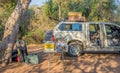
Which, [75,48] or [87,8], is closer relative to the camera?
[75,48]

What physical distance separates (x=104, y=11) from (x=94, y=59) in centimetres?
1807

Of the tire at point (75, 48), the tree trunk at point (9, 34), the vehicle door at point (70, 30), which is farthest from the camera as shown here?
the tire at point (75, 48)

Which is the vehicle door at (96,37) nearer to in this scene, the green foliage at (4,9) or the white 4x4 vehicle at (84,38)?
the white 4x4 vehicle at (84,38)

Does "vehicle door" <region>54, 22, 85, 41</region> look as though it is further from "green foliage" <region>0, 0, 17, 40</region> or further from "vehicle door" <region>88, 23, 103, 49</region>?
"green foliage" <region>0, 0, 17, 40</region>

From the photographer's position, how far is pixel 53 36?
48.3 feet

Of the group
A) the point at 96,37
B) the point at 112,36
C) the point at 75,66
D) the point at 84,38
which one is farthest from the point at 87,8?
the point at 75,66

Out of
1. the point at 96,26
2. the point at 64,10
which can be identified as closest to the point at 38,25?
the point at 64,10

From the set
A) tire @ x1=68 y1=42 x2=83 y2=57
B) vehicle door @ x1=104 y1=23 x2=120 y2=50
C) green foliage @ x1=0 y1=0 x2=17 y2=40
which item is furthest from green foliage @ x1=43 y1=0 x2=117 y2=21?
tire @ x1=68 y1=42 x2=83 y2=57

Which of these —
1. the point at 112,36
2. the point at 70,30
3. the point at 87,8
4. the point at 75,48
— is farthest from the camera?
the point at 87,8

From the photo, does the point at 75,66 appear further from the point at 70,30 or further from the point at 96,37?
the point at 96,37

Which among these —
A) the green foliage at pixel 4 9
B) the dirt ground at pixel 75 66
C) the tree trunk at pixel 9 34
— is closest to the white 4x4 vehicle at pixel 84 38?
the dirt ground at pixel 75 66

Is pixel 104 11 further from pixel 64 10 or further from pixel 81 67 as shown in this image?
pixel 81 67

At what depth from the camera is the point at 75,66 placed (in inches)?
493

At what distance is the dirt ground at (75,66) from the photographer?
1165 centimetres
